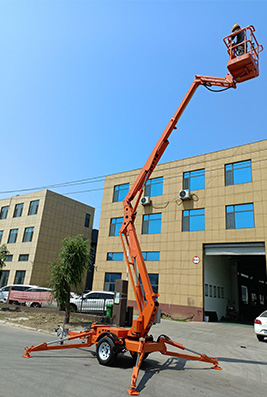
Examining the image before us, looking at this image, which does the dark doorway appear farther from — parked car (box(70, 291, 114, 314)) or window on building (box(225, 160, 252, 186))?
parked car (box(70, 291, 114, 314))

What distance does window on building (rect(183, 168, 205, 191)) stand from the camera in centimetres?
2565

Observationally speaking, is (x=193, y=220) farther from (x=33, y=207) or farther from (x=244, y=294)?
(x=33, y=207)

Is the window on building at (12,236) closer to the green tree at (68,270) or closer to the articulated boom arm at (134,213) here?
the green tree at (68,270)

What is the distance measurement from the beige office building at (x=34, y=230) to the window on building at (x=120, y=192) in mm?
A: 13008

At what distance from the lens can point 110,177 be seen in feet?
108

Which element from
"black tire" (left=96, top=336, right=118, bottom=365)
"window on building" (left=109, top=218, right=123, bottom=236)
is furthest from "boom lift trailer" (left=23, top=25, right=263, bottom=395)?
"window on building" (left=109, top=218, right=123, bottom=236)

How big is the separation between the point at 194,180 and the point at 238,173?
3.99 metres

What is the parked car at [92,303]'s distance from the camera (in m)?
20.1

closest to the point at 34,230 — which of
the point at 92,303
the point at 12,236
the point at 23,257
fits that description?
the point at 23,257

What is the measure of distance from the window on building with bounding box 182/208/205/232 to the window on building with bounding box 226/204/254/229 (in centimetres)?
225

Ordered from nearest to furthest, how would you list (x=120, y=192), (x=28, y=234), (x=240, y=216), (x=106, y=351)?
(x=106, y=351)
(x=240, y=216)
(x=120, y=192)
(x=28, y=234)

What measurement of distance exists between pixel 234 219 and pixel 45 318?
15423 millimetres

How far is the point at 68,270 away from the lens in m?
16.1

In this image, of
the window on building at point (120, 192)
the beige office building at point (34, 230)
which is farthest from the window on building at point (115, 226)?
the beige office building at point (34, 230)
